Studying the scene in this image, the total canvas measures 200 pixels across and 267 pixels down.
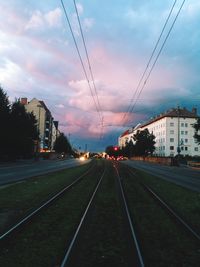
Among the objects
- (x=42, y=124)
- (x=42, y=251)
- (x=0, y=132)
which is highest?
(x=42, y=124)

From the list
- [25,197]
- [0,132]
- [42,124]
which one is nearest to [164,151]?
[42,124]

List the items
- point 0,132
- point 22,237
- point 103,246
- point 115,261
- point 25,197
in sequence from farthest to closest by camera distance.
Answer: point 0,132, point 25,197, point 22,237, point 103,246, point 115,261

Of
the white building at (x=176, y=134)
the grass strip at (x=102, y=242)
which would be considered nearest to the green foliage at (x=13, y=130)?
the grass strip at (x=102, y=242)

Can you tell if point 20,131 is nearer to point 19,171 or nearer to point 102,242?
point 19,171

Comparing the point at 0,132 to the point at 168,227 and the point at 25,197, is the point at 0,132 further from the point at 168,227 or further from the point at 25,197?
the point at 168,227

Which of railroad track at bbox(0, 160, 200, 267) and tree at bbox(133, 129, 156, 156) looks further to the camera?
tree at bbox(133, 129, 156, 156)

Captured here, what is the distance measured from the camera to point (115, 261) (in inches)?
245

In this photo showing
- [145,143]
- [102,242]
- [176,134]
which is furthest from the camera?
[176,134]

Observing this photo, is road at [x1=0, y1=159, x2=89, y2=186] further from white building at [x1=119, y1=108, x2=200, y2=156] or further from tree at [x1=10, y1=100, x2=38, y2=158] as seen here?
white building at [x1=119, y1=108, x2=200, y2=156]

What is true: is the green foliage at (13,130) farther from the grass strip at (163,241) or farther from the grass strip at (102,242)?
the grass strip at (163,241)

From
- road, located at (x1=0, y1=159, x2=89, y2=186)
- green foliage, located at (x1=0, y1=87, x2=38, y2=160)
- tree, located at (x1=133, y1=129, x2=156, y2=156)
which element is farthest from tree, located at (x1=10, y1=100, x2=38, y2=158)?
tree, located at (x1=133, y1=129, x2=156, y2=156)

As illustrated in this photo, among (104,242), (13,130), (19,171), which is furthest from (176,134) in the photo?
(104,242)

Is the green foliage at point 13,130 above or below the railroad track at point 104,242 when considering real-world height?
above

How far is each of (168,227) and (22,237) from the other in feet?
12.6
